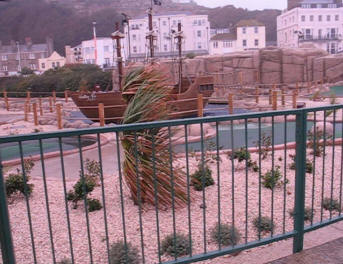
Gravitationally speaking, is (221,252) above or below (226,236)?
above

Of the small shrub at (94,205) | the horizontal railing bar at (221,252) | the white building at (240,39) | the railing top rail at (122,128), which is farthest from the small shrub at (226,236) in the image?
the white building at (240,39)

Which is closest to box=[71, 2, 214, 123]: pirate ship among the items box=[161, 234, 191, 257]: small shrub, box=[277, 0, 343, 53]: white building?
box=[161, 234, 191, 257]: small shrub

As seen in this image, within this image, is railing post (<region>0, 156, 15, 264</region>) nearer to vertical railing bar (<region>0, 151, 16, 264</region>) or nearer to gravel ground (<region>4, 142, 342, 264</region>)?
vertical railing bar (<region>0, 151, 16, 264</region>)

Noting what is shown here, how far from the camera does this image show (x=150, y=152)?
459cm

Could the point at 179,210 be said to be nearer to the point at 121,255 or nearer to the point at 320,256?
the point at 121,255

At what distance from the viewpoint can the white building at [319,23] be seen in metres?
60.6

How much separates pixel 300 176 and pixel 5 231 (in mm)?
2008

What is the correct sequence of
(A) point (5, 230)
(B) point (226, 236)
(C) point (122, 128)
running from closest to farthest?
(A) point (5, 230) < (C) point (122, 128) < (B) point (226, 236)

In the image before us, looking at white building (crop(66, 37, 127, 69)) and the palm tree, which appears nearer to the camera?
the palm tree

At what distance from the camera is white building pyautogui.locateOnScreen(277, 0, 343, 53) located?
2384 inches

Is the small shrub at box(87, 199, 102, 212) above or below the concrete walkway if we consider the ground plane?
below

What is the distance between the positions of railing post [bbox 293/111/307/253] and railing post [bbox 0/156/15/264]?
197 centimetres

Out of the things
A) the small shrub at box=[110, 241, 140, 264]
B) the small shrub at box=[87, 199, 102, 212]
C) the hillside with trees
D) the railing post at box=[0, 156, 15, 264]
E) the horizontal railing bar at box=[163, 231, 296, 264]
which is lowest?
the small shrub at box=[87, 199, 102, 212]

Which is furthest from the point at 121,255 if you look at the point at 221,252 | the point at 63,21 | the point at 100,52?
the point at 63,21
